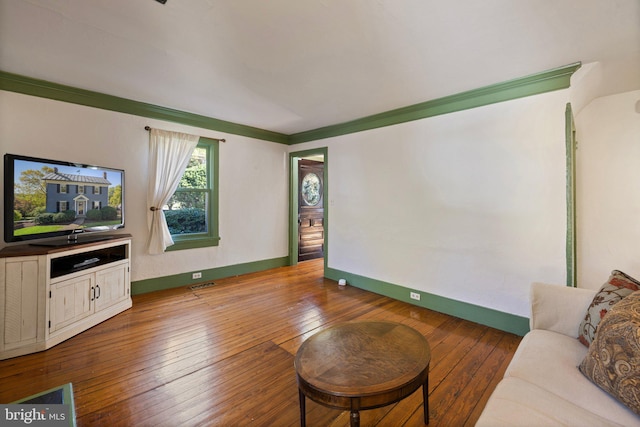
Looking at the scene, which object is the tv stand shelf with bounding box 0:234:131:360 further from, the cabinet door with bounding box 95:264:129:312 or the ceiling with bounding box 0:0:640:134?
the ceiling with bounding box 0:0:640:134

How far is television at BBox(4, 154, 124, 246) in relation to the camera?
2287 mm

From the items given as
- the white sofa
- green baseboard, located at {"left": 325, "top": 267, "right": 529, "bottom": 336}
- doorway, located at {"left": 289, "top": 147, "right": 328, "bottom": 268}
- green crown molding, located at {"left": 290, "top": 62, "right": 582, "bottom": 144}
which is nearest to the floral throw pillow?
the white sofa

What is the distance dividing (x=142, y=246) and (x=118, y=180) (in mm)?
935

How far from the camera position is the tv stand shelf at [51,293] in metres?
2.11

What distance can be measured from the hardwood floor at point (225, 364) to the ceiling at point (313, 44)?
2.55 meters

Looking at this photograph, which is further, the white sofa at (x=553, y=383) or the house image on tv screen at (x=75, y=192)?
the house image on tv screen at (x=75, y=192)

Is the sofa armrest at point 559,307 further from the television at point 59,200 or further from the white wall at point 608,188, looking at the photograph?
the television at point 59,200

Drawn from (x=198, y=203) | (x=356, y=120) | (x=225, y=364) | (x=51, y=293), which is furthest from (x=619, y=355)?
(x=198, y=203)

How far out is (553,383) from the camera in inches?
47.8

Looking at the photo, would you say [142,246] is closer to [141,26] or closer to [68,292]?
[68,292]

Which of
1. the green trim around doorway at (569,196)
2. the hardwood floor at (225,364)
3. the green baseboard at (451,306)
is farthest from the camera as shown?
the green baseboard at (451,306)

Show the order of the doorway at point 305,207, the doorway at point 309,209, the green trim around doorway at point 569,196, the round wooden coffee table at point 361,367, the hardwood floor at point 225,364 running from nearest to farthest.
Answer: the round wooden coffee table at point 361,367 → the hardwood floor at point 225,364 → the green trim around doorway at point 569,196 → the doorway at point 305,207 → the doorway at point 309,209

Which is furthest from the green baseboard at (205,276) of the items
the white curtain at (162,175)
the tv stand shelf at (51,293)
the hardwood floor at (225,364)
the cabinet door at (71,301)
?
the cabinet door at (71,301)

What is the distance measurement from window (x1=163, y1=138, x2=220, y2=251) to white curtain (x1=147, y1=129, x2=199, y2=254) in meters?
0.27
